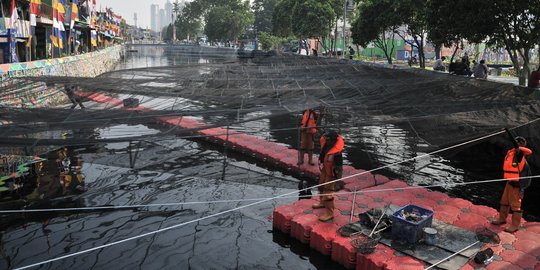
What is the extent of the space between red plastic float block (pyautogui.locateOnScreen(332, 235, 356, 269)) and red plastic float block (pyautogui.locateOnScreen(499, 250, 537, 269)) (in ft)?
8.89

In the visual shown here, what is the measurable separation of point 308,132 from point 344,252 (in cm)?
511

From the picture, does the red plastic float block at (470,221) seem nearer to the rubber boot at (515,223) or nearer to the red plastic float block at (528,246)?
the rubber boot at (515,223)

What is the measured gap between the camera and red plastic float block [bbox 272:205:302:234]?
9289 millimetres

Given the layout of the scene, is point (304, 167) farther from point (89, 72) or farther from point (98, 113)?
point (89, 72)

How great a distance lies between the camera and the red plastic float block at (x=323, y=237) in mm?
8320

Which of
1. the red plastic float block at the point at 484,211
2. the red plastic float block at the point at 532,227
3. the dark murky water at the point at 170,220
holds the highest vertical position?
the red plastic float block at the point at 484,211

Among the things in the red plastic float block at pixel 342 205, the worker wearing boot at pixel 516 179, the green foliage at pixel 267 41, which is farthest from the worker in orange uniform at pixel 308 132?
the green foliage at pixel 267 41

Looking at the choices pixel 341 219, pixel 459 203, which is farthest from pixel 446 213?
pixel 341 219

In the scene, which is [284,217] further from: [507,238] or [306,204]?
[507,238]

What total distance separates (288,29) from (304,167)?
177 ft

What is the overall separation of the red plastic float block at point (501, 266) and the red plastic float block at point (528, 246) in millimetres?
690

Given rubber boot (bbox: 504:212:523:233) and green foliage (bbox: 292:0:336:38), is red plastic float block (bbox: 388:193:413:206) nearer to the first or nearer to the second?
rubber boot (bbox: 504:212:523:233)

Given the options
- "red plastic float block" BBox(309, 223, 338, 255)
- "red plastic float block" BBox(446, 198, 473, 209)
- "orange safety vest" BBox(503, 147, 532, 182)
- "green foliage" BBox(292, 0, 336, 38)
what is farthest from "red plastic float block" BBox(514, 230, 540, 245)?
"green foliage" BBox(292, 0, 336, 38)

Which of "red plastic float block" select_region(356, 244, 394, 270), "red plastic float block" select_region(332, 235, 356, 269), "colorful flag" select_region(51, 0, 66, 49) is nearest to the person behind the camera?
"red plastic float block" select_region(356, 244, 394, 270)
